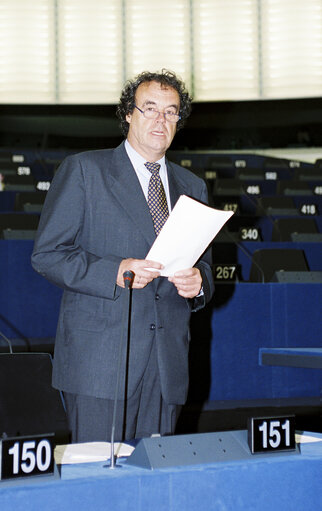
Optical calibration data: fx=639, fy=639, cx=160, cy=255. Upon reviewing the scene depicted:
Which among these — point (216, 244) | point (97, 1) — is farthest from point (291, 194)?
point (97, 1)

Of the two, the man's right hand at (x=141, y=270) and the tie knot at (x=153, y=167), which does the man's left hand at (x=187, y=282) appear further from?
the tie knot at (x=153, y=167)

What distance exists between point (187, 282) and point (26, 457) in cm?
73

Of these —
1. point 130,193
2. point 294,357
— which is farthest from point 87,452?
point 294,357

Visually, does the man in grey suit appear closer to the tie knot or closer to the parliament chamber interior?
the tie knot

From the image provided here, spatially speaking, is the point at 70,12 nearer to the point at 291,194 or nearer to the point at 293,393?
the point at 291,194

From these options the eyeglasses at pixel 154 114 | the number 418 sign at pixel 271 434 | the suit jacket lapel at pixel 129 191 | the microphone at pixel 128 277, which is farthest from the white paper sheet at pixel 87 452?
the eyeglasses at pixel 154 114

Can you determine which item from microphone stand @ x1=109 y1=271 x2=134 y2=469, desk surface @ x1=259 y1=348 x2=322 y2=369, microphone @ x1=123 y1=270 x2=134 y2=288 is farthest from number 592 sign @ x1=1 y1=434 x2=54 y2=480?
desk surface @ x1=259 y1=348 x2=322 y2=369

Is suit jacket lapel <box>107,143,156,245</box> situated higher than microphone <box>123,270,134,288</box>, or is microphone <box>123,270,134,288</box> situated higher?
suit jacket lapel <box>107,143,156,245</box>

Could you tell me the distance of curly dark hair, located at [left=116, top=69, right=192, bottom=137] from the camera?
5.71ft

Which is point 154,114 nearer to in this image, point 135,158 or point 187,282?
point 135,158

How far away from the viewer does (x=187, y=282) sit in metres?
1.55

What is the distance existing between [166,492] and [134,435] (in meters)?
0.67

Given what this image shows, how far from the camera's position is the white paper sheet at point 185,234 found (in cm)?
138

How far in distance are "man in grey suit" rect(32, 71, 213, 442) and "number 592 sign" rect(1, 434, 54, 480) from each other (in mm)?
596
